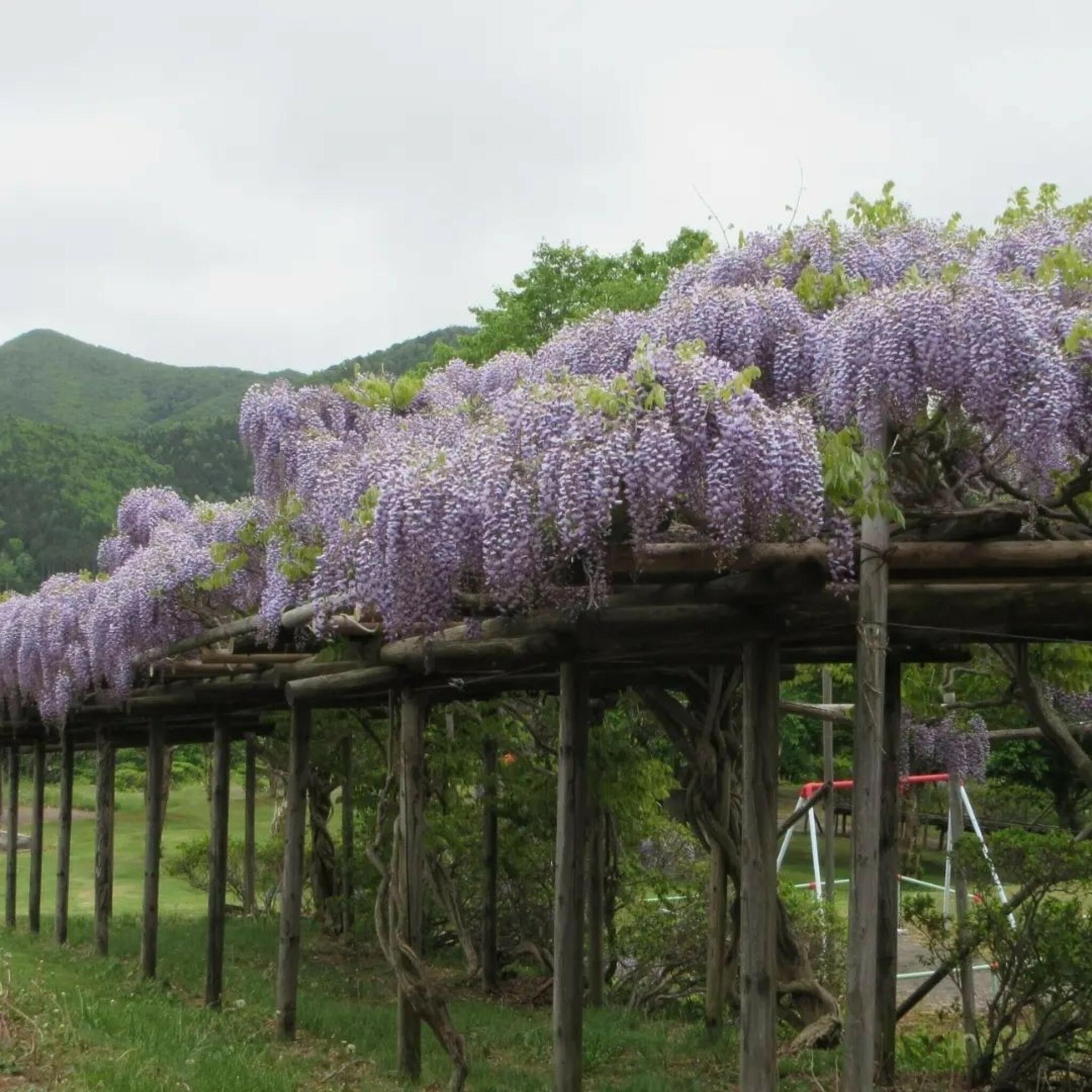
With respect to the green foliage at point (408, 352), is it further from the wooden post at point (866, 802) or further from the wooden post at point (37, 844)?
the wooden post at point (866, 802)

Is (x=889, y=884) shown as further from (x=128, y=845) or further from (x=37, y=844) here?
(x=128, y=845)

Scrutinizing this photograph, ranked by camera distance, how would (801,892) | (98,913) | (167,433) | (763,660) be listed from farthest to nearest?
(167,433), (98,913), (801,892), (763,660)

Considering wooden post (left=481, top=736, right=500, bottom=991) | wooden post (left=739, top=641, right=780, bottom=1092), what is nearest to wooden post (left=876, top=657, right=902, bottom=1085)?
wooden post (left=739, top=641, right=780, bottom=1092)

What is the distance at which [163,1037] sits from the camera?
334 inches

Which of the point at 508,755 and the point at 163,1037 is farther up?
the point at 508,755

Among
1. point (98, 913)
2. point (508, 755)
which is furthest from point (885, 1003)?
point (98, 913)

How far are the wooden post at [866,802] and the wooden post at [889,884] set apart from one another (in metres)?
2.13

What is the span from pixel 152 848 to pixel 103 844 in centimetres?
163

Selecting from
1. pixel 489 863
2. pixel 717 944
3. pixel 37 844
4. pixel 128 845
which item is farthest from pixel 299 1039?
pixel 128 845

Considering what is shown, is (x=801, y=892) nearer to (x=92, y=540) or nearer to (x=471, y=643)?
(x=471, y=643)

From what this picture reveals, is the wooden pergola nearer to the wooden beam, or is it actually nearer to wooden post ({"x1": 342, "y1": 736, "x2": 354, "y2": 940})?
the wooden beam

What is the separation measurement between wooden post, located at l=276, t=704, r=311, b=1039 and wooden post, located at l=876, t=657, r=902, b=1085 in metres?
3.52

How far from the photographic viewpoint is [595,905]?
1104cm

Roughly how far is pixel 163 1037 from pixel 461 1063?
2.04 m
